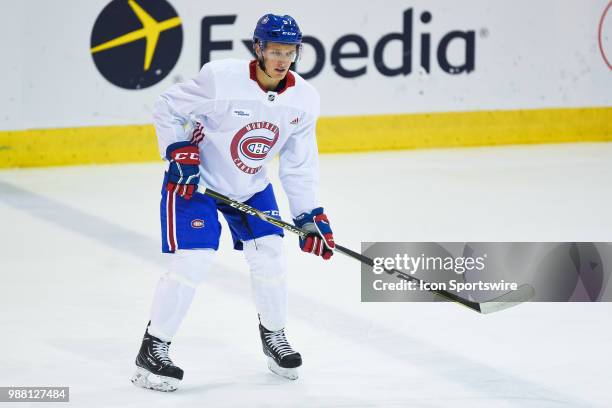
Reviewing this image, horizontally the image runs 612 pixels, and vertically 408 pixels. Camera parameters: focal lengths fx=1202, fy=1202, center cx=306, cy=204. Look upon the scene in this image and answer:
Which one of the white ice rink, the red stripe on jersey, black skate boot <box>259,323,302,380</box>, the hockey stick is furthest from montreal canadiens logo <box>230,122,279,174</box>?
the white ice rink

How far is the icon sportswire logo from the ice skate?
347cm

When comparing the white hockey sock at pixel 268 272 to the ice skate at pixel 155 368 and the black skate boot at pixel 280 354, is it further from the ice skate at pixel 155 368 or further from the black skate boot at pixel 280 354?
the ice skate at pixel 155 368

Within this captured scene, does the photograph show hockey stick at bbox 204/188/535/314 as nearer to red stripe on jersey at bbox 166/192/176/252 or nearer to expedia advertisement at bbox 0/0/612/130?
red stripe on jersey at bbox 166/192/176/252

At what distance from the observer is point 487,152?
718cm

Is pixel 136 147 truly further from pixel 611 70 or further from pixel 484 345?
pixel 484 345

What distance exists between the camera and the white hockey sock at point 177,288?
332cm

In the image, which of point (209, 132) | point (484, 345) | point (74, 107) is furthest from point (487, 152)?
point (209, 132)

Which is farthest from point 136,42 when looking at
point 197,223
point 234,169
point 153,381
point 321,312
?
point 153,381

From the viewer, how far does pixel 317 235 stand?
11.5 ft

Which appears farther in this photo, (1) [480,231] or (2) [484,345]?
(1) [480,231]

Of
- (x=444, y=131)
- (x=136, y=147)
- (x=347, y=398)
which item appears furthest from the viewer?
(x=444, y=131)

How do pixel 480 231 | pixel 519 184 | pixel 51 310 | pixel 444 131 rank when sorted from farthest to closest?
pixel 444 131
pixel 519 184
pixel 480 231
pixel 51 310

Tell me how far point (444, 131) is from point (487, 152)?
29cm

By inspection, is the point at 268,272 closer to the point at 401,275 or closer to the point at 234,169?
the point at 234,169
